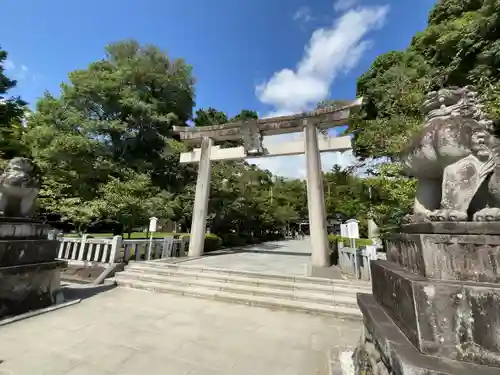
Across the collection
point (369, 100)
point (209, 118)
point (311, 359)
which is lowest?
point (311, 359)

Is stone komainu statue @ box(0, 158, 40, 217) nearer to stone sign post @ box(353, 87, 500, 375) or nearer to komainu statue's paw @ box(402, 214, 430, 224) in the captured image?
stone sign post @ box(353, 87, 500, 375)

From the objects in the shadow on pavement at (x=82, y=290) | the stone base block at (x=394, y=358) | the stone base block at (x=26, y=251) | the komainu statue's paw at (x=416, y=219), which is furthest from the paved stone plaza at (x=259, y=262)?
the komainu statue's paw at (x=416, y=219)

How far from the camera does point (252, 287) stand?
223 inches

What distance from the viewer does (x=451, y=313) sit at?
1396 mm

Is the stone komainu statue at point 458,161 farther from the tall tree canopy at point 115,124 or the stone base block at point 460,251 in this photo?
the tall tree canopy at point 115,124

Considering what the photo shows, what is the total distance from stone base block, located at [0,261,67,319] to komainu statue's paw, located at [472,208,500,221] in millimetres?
5963

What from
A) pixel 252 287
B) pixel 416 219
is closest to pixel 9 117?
pixel 252 287

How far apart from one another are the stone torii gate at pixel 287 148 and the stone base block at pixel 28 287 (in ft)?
17.5

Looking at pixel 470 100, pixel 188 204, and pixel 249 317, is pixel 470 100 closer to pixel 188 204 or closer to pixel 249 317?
pixel 249 317

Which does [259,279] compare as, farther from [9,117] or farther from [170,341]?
[9,117]

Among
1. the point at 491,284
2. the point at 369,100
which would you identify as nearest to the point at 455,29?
the point at 369,100

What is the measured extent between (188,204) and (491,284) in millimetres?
Answer: 12320

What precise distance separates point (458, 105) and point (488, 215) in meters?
0.96

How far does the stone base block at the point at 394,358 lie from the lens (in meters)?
1.26
